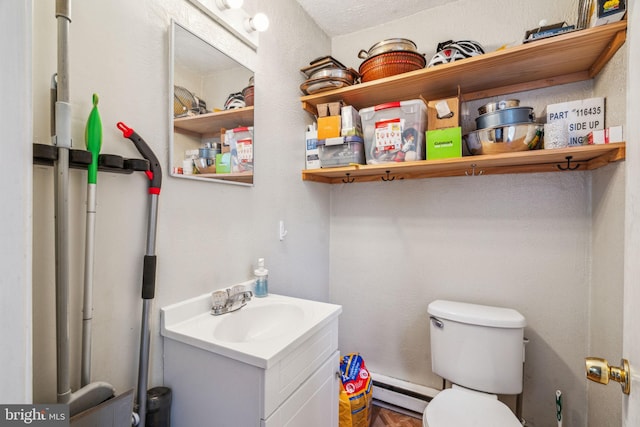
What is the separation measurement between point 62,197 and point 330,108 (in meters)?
1.36

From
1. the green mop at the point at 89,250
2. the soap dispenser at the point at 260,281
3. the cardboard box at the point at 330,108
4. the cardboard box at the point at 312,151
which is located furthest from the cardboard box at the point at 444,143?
the green mop at the point at 89,250

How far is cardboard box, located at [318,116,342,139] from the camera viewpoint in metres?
1.64

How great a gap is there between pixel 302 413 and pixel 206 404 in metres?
0.32

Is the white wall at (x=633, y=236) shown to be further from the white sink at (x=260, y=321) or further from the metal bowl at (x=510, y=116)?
the white sink at (x=260, y=321)

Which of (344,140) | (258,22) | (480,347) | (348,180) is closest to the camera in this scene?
(258,22)

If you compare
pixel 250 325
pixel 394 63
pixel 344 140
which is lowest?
pixel 250 325

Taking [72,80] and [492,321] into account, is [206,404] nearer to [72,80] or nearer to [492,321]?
[72,80]

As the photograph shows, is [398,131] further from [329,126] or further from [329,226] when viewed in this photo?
[329,226]

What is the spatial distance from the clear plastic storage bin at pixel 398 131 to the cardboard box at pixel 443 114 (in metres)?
0.04

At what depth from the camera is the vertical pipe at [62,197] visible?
0.67 m

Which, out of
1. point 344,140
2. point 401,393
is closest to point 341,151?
point 344,140

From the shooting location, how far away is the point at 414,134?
4.88 ft

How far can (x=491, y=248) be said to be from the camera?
1.60m

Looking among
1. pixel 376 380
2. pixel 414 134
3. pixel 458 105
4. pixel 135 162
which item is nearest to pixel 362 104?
pixel 414 134
